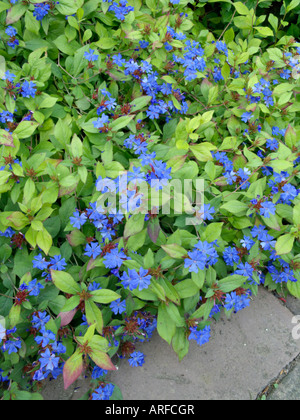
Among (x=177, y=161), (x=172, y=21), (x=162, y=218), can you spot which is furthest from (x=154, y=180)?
(x=172, y=21)

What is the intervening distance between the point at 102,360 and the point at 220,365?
0.74m

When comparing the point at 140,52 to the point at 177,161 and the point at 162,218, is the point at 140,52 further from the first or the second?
the point at 162,218

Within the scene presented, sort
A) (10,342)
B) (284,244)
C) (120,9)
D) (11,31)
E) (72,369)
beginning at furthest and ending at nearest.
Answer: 1. (120,9)
2. (11,31)
3. (284,244)
4. (10,342)
5. (72,369)

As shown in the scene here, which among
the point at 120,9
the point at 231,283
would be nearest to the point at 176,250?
the point at 231,283

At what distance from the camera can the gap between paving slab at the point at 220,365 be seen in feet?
6.21

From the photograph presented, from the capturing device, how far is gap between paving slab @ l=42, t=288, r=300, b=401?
6.21 ft

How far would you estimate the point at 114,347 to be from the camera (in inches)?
69.4

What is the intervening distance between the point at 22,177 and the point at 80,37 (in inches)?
39.2

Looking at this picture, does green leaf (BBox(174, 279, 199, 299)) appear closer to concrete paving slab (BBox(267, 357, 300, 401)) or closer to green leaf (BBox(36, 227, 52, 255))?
green leaf (BBox(36, 227, 52, 255))

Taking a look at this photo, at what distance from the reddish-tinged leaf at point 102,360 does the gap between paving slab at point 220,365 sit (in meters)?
0.40

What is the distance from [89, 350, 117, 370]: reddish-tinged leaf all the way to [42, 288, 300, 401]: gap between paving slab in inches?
15.6

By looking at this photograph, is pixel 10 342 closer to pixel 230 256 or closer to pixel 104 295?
pixel 104 295

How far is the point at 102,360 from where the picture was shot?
156cm

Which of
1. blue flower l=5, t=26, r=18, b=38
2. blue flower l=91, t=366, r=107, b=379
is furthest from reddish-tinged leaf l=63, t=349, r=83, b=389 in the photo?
blue flower l=5, t=26, r=18, b=38
